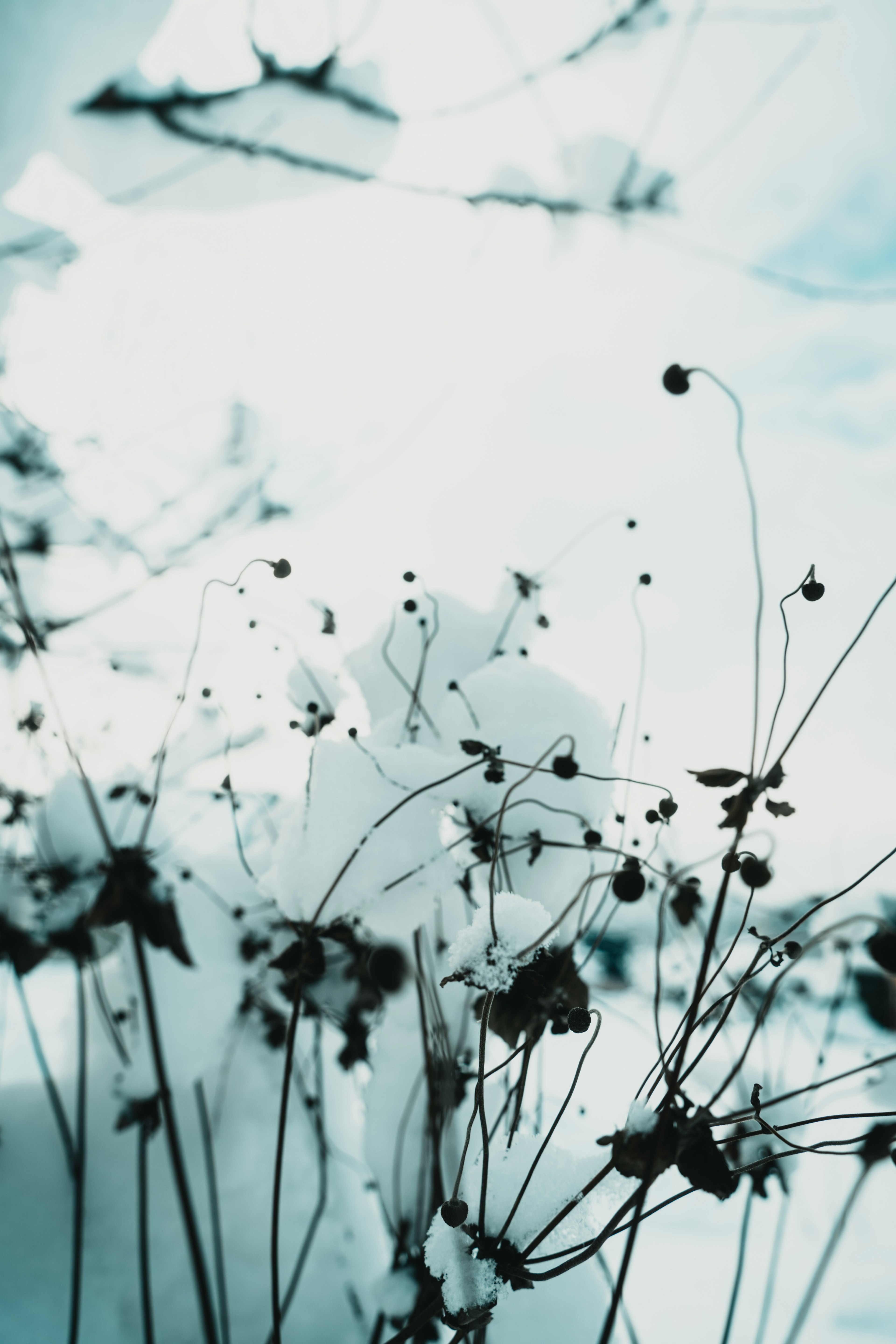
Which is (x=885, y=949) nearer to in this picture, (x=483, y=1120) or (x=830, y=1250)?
(x=483, y=1120)

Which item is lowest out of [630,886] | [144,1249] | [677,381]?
[144,1249]

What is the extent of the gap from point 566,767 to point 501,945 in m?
0.13

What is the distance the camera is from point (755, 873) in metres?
0.37

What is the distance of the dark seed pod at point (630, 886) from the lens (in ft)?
1.19

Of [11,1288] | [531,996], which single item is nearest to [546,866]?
[531,996]

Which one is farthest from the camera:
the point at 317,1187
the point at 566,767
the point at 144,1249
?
the point at 317,1187

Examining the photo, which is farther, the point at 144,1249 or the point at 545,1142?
the point at 144,1249

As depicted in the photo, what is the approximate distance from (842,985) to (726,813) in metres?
0.55

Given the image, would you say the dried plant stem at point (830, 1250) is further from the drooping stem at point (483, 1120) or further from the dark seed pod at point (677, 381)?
the dark seed pod at point (677, 381)

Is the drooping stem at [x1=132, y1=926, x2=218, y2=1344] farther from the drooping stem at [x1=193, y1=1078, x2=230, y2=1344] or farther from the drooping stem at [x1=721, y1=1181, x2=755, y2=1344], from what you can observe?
the drooping stem at [x1=721, y1=1181, x2=755, y2=1344]

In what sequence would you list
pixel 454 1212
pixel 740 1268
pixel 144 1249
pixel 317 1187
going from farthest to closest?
pixel 317 1187 → pixel 144 1249 → pixel 740 1268 → pixel 454 1212

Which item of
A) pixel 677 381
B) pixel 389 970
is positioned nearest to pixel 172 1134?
pixel 389 970

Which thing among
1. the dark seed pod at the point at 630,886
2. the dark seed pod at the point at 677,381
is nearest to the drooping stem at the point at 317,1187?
the dark seed pod at the point at 630,886

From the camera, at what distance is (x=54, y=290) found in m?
0.98
